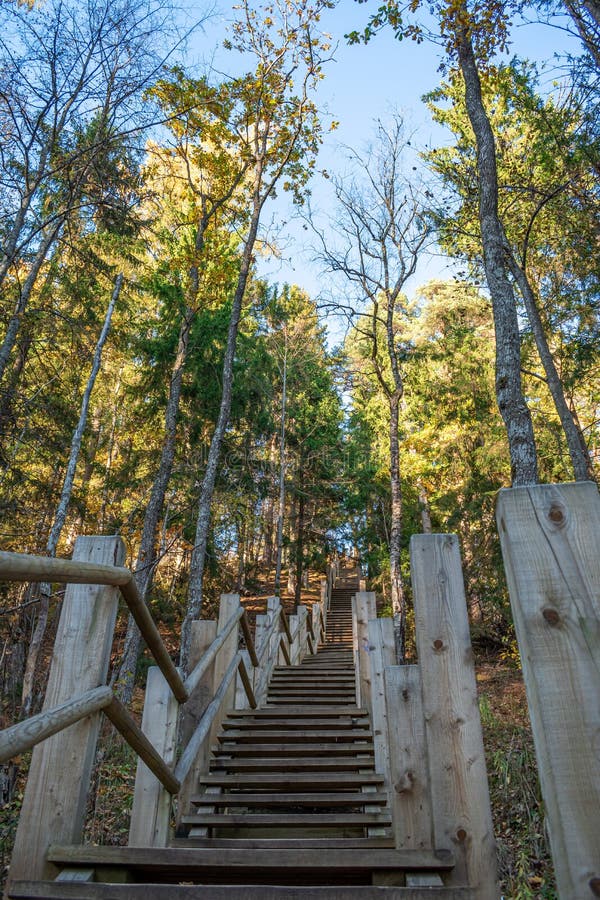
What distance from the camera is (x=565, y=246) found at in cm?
1238

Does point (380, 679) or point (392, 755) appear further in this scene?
Result: point (380, 679)

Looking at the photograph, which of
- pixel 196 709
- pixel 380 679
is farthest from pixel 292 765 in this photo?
pixel 196 709

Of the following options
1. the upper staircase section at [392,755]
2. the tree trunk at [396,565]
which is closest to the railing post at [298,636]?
the tree trunk at [396,565]

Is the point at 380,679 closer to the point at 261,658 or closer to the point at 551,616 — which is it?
the point at 261,658

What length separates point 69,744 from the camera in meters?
1.81

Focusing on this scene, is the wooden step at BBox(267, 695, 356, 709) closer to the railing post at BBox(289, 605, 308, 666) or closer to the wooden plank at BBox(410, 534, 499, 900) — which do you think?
the railing post at BBox(289, 605, 308, 666)

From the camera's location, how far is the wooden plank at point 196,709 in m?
3.61

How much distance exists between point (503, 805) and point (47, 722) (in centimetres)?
675

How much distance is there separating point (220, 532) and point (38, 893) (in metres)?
15.8

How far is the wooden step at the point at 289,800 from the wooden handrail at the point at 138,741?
4.35 feet

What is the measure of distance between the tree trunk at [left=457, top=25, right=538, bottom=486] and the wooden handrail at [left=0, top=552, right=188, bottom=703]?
466 cm

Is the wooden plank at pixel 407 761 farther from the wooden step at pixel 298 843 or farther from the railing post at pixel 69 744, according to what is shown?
the railing post at pixel 69 744

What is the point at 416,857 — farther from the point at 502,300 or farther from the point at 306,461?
the point at 306,461

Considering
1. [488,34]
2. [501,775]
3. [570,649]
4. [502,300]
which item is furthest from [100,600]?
[488,34]
